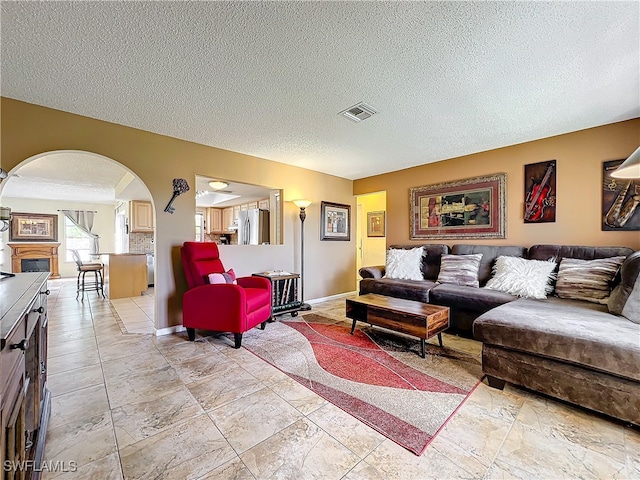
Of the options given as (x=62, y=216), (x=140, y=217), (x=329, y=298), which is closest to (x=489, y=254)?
(x=329, y=298)

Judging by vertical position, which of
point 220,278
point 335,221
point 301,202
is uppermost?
point 301,202

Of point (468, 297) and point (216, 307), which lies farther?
point (468, 297)

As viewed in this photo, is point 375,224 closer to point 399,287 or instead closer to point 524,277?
point 399,287

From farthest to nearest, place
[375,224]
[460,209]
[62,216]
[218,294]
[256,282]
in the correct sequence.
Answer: [62,216]
[375,224]
[460,209]
[256,282]
[218,294]

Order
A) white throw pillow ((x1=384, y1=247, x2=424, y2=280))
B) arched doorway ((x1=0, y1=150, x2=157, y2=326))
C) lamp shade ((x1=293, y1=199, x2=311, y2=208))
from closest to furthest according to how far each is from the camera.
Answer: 1. white throw pillow ((x1=384, y1=247, x2=424, y2=280))
2. arched doorway ((x1=0, y1=150, x2=157, y2=326))
3. lamp shade ((x1=293, y1=199, x2=311, y2=208))

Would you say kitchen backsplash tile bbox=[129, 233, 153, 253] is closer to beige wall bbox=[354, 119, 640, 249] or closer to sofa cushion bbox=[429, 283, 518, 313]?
sofa cushion bbox=[429, 283, 518, 313]

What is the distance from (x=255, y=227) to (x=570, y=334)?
495cm

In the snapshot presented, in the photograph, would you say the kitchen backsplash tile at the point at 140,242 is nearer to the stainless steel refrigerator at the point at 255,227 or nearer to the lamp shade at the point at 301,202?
the stainless steel refrigerator at the point at 255,227

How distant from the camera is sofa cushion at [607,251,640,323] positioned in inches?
78.4

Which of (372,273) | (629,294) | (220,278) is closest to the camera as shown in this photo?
(629,294)

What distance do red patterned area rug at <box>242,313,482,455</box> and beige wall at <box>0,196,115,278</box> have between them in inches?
306

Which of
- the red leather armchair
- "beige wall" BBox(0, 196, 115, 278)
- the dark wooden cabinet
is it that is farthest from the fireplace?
the dark wooden cabinet

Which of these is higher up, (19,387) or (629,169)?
(629,169)

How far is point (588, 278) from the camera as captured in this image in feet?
8.77
